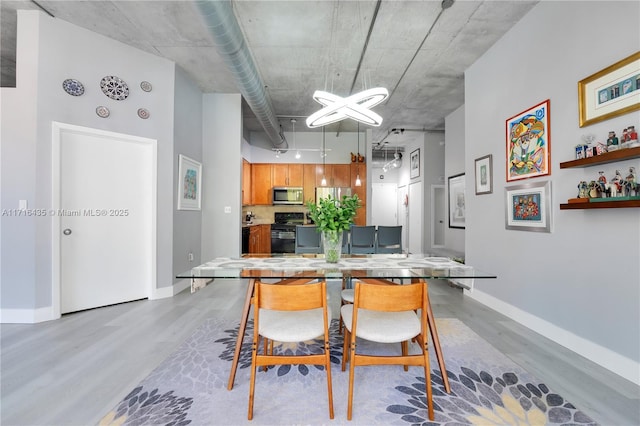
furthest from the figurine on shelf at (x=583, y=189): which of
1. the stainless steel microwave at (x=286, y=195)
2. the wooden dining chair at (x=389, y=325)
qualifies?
the stainless steel microwave at (x=286, y=195)

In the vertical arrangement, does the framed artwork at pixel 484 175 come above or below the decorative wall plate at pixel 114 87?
below

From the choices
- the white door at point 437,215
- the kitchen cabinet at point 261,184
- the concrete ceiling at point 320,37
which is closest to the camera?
the concrete ceiling at point 320,37

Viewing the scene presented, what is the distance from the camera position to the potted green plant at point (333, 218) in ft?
6.66

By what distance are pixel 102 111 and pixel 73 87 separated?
31 cm

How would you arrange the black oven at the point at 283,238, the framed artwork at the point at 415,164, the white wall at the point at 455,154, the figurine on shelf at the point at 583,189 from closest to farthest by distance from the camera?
the figurine on shelf at the point at 583,189
the white wall at the point at 455,154
the black oven at the point at 283,238
the framed artwork at the point at 415,164

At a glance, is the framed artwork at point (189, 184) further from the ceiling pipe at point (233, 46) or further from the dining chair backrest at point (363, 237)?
the dining chair backrest at point (363, 237)

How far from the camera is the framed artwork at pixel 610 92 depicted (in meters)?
1.74

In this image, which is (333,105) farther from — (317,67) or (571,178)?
(571,178)

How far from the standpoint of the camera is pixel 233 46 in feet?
8.58

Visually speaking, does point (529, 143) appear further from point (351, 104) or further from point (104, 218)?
point (104, 218)

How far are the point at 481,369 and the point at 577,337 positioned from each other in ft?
3.17

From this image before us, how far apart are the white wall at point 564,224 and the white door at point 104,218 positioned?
429cm

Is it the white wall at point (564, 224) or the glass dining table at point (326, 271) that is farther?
the white wall at point (564, 224)

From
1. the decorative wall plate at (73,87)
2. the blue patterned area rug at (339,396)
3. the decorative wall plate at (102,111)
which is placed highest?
the decorative wall plate at (73,87)
